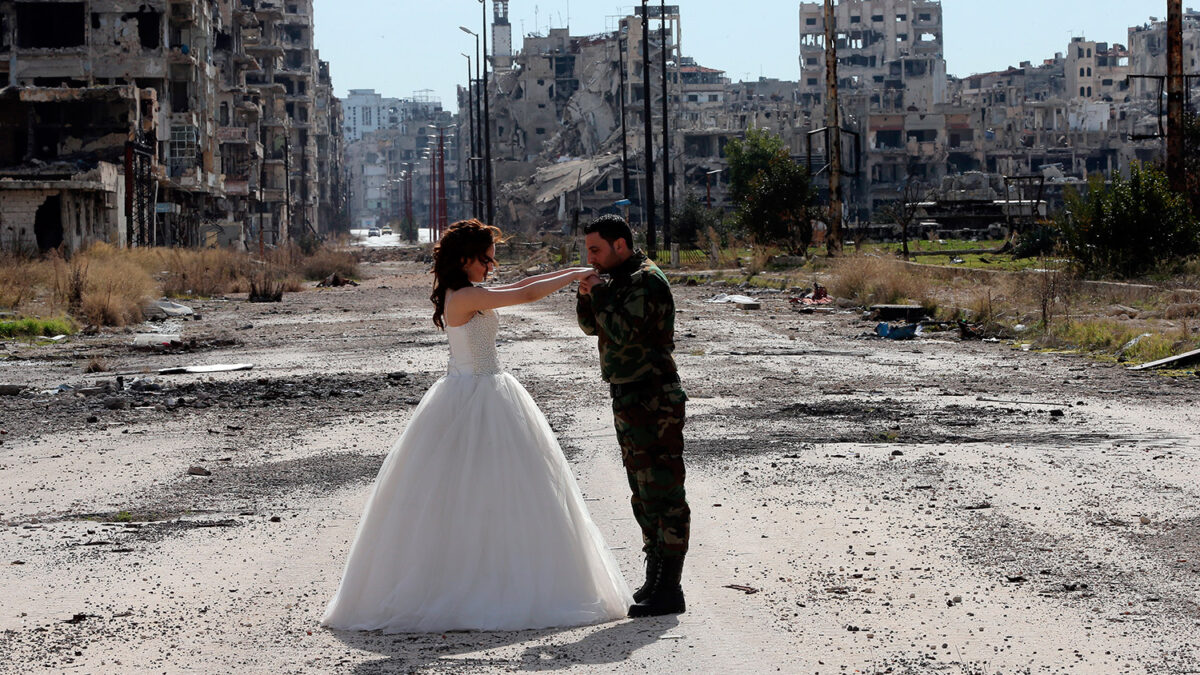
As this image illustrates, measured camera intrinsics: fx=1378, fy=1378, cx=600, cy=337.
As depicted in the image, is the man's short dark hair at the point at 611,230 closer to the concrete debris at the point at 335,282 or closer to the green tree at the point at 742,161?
the concrete debris at the point at 335,282

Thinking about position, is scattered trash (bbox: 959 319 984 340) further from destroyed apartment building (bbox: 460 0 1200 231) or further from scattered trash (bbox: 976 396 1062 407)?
destroyed apartment building (bbox: 460 0 1200 231)

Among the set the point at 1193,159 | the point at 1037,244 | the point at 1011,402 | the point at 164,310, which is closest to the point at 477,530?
the point at 1011,402

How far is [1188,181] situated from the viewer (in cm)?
2888

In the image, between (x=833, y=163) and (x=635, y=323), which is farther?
→ (x=833, y=163)

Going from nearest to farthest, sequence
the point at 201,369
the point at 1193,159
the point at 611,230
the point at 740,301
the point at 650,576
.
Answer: the point at 611,230
the point at 650,576
the point at 201,369
the point at 740,301
the point at 1193,159

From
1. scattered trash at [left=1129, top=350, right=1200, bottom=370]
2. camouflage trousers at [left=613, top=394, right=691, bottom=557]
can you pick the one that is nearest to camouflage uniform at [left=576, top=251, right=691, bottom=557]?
camouflage trousers at [left=613, top=394, right=691, bottom=557]

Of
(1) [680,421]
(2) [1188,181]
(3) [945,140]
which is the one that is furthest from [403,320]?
(3) [945,140]

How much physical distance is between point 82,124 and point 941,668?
56147mm

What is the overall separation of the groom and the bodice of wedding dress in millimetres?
504

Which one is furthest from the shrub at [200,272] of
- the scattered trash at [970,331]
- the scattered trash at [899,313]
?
the scattered trash at [970,331]

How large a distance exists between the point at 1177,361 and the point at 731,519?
30.0 ft

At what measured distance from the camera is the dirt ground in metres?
5.23

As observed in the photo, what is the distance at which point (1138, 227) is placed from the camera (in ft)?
77.2

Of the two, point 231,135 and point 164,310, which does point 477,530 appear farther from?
point 231,135
